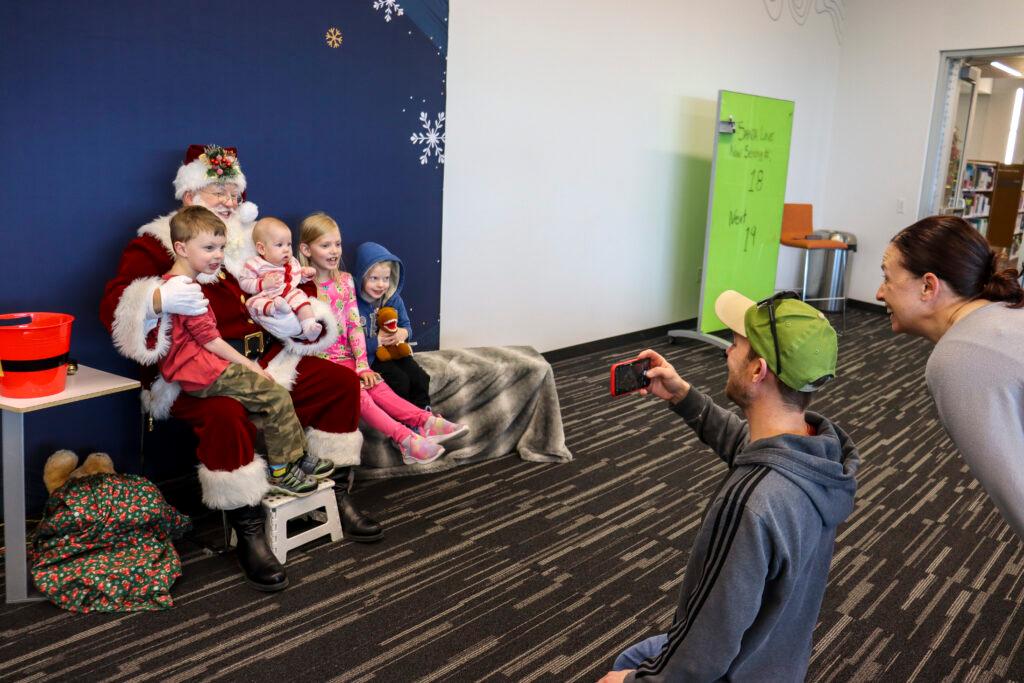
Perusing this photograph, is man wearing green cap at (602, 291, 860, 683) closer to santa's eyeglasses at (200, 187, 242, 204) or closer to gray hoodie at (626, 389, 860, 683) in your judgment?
gray hoodie at (626, 389, 860, 683)

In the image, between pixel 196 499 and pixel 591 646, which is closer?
pixel 591 646

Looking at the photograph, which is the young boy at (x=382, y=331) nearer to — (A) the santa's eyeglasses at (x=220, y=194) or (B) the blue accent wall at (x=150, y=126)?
(B) the blue accent wall at (x=150, y=126)

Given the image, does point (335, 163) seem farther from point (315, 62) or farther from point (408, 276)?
point (408, 276)

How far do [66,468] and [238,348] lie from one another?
25.1 inches

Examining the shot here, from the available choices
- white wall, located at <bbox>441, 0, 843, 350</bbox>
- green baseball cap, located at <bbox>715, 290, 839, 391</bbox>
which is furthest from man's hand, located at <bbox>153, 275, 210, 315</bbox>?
white wall, located at <bbox>441, 0, 843, 350</bbox>

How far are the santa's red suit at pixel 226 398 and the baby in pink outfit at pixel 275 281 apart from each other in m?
0.04

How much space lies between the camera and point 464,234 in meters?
4.29

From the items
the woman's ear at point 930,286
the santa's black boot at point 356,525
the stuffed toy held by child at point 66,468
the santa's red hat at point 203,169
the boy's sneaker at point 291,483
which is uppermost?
the santa's red hat at point 203,169

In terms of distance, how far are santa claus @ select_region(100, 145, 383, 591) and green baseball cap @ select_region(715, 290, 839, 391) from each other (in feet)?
5.49

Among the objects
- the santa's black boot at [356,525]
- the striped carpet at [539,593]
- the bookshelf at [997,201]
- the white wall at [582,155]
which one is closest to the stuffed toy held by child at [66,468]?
the striped carpet at [539,593]

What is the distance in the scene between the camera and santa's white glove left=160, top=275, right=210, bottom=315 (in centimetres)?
240

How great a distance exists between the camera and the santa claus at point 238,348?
8.06 feet

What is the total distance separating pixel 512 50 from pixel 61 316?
2.74 meters

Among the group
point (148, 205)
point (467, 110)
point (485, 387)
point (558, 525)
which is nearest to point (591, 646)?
point (558, 525)
